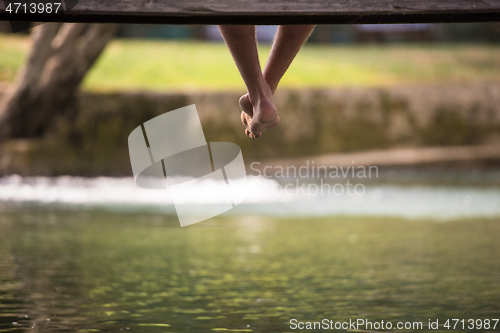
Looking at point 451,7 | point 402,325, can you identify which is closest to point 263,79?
point 451,7

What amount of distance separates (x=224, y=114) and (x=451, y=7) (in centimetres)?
935

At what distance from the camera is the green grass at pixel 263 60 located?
1224cm

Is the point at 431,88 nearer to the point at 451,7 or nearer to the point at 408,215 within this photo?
the point at 408,215

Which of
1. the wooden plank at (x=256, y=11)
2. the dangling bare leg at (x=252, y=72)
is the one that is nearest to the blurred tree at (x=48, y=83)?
the dangling bare leg at (x=252, y=72)

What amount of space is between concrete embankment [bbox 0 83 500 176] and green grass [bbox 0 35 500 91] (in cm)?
52

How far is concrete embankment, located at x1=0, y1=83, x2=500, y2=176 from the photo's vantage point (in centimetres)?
1059

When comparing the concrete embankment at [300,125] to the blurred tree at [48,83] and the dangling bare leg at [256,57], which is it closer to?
the blurred tree at [48,83]

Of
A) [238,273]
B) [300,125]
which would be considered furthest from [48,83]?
[238,273]

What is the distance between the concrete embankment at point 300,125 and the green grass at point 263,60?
515 mm

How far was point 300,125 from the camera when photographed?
448 inches

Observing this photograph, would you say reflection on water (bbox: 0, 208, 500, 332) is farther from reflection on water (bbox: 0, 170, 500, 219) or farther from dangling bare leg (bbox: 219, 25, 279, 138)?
reflection on water (bbox: 0, 170, 500, 219)

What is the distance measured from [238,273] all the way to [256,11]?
2.07 m

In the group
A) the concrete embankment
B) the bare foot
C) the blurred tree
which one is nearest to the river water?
the bare foot

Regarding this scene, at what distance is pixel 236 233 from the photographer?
5176 mm
